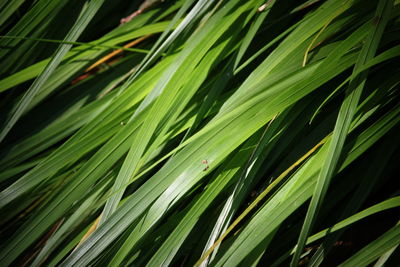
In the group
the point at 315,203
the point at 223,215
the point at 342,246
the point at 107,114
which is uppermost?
the point at 107,114

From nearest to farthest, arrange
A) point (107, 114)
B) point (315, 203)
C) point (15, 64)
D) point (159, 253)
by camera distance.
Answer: point (315, 203), point (159, 253), point (107, 114), point (15, 64)

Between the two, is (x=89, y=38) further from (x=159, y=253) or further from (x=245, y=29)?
(x=159, y=253)

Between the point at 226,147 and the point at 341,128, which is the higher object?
the point at 226,147

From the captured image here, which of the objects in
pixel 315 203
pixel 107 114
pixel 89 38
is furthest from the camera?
pixel 89 38

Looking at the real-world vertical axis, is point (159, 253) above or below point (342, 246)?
above

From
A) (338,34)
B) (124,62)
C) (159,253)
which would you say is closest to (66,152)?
(159,253)

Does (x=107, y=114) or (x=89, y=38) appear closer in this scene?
(x=107, y=114)
